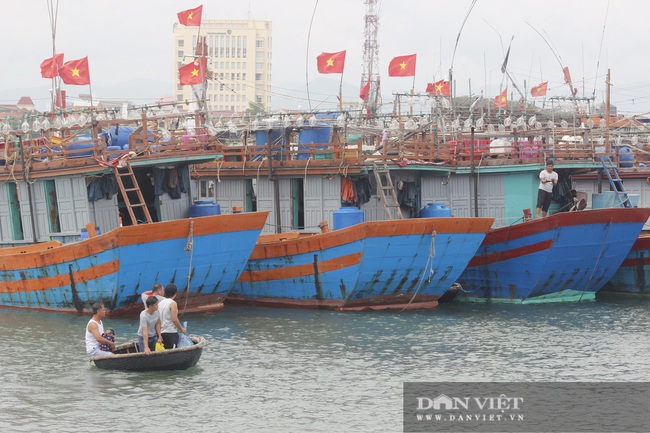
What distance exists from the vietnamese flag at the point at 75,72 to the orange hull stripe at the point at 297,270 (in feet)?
23.3

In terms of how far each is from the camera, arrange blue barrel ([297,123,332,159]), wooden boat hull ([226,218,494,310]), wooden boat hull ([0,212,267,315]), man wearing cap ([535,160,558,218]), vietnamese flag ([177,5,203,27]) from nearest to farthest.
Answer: wooden boat hull ([0,212,267,315]), wooden boat hull ([226,218,494,310]), man wearing cap ([535,160,558,218]), blue barrel ([297,123,332,159]), vietnamese flag ([177,5,203,27])

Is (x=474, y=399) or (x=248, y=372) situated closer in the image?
(x=474, y=399)

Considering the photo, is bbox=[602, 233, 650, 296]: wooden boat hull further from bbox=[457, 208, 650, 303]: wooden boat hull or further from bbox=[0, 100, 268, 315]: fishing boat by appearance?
bbox=[0, 100, 268, 315]: fishing boat

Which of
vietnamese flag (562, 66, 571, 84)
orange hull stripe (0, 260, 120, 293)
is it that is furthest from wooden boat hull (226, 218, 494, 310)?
vietnamese flag (562, 66, 571, 84)

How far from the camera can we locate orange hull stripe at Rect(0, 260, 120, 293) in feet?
74.2

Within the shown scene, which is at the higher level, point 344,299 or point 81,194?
point 81,194

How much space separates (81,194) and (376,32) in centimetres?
5444

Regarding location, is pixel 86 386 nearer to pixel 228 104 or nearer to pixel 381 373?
pixel 381 373

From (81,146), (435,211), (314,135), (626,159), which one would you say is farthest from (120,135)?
(626,159)

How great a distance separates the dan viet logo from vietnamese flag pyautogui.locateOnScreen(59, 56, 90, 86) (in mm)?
15353

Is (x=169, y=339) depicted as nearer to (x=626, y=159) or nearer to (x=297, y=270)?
(x=297, y=270)

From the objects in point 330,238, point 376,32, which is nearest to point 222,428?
point 330,238

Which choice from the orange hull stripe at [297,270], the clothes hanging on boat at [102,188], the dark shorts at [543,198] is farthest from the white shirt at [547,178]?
the clothes hanging on boat at [102,188]

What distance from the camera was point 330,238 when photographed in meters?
23.9
